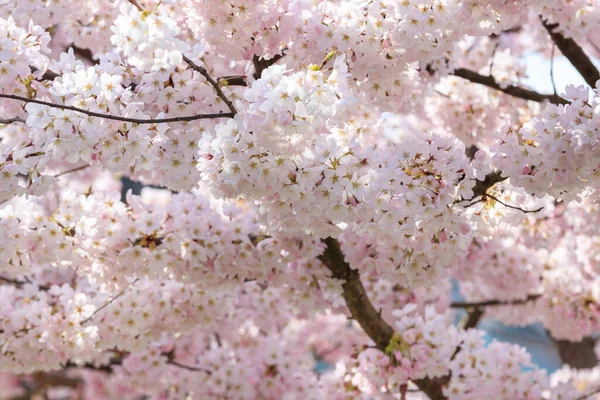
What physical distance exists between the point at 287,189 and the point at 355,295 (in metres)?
1.67

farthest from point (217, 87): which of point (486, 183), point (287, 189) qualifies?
point (486, 183)

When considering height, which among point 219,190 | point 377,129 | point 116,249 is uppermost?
point 219,190

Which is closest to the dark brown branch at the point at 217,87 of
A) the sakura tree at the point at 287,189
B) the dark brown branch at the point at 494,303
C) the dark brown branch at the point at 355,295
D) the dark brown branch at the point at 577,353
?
the sakura tree at the point at 287,189

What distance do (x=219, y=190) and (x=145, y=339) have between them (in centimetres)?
215

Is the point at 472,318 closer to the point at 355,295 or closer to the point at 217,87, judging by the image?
the point at 355,295

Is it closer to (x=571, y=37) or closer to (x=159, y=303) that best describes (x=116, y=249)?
(x=159, y=303)

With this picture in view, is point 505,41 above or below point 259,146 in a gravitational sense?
below

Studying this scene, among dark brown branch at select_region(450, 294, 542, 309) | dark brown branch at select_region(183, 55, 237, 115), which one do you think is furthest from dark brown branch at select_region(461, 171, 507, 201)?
dark brown branch at select_region(450, 294, 542, 309)

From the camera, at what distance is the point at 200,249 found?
3.78m

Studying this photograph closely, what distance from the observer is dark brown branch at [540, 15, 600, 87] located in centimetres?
390

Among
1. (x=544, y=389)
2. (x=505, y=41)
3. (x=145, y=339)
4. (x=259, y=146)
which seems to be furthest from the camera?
(x=505, y=41)

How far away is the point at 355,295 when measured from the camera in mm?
4125

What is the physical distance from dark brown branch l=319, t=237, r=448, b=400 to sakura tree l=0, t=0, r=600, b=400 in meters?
0.01

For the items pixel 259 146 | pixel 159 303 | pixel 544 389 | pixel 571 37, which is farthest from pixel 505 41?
pixel 259 146
